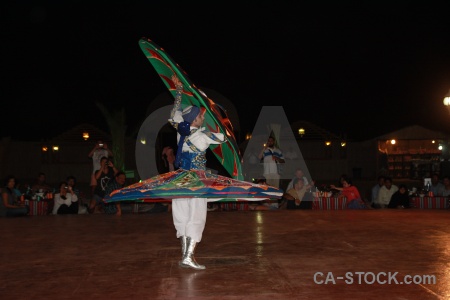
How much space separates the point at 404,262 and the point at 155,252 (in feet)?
9.49

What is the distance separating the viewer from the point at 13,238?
305 inches

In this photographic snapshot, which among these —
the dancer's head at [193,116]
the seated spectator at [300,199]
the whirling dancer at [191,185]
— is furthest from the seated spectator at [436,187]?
the dancer's head at [193,116]

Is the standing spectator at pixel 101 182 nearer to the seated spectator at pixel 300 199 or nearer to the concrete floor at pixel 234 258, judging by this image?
the concrete floor at pixel 234 258

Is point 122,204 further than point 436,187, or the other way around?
point 436,187

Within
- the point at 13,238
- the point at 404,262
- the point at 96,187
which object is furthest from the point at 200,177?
the point at 96,187

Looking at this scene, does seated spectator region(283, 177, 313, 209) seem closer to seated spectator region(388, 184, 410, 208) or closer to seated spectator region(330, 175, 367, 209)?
seated spectator region(330, 175, 367, 209)

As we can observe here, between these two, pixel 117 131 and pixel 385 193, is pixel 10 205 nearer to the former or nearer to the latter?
pixel 385 193

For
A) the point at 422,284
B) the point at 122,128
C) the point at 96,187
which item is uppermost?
the point at 122,128

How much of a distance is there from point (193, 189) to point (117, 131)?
605 inches

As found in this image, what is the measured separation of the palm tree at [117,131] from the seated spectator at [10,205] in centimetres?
902

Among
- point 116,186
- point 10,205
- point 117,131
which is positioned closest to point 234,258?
point 116,186

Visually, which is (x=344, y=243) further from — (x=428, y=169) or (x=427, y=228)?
(x=428, y=169)

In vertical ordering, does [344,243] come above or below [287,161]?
below

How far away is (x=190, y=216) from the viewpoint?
5727 millimetres
